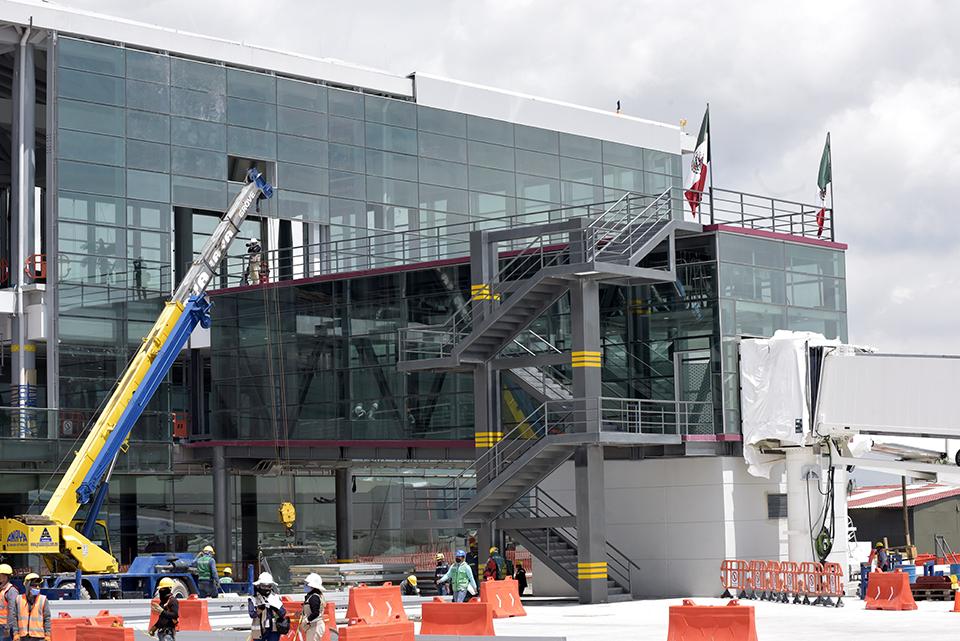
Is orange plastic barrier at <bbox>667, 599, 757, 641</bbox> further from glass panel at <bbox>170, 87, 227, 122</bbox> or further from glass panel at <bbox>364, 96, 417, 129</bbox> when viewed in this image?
glass panel at <bbox>364, 96, 417, 129</bbox>

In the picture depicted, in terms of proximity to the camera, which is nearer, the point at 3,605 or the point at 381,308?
the point at 3,605

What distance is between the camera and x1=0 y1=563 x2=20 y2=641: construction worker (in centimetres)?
2206

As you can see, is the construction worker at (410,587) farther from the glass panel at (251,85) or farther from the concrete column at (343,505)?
the glass panel at (251,85)

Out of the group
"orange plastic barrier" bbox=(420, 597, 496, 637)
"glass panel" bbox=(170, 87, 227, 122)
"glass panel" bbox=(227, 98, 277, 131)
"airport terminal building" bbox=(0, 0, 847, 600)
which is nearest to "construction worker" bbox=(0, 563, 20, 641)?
"orange plastic barrier" bbox=(420, 597, 496, 637)

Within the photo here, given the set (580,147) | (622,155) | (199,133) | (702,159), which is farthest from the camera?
(622,155)

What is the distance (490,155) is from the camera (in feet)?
220

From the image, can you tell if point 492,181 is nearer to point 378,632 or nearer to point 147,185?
point 147,185

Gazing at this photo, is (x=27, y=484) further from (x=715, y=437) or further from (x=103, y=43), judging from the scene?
(x=715, y=437)

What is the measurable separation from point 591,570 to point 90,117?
26.3 m

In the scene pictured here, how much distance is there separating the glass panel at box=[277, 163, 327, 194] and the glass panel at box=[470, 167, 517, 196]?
7199mm

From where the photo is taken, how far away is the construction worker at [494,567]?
134 feet

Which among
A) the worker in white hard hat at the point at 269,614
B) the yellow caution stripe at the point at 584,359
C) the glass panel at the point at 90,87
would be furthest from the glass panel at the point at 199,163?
the worker in white hard hat at the point at 269,614

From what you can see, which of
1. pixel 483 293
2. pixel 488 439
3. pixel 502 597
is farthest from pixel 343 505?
pixel 502 597

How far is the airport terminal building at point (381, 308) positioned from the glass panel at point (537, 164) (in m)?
0.14
